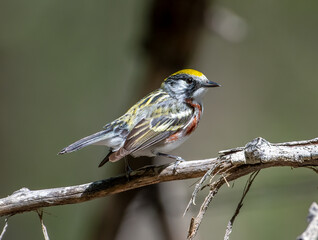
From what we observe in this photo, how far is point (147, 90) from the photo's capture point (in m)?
5.64

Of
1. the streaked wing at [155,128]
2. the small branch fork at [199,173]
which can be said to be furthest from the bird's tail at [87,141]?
the small branch fork at [199,173]

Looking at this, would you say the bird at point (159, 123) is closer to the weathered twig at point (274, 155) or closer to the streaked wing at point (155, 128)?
the streaked wing at point (155, 128)

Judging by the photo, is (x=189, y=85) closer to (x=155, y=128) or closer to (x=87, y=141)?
(x=155, y=128)

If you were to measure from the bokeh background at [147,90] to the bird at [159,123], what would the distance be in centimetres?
138

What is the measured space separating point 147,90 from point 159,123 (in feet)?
6.21

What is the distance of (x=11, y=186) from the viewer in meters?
8.41

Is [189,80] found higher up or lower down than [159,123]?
higher up

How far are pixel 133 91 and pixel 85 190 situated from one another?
293 centimetres

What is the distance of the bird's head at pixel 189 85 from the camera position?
4.07 metres

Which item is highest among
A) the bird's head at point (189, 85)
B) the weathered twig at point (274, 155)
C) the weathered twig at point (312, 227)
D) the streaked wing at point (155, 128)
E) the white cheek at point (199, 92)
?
the bird's head at point (189, 85)

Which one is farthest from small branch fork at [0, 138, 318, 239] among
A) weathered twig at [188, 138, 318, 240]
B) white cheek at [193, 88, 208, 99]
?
white cheek at [193, 88, 208, 99]

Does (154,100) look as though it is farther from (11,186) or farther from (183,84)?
(11,186)

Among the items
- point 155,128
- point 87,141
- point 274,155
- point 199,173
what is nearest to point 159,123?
point 155,128

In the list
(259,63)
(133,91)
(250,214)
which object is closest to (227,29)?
(133,91)
